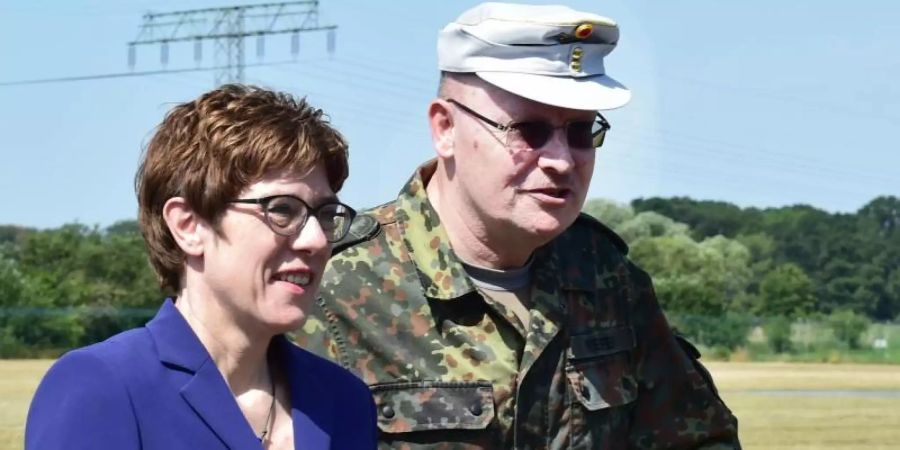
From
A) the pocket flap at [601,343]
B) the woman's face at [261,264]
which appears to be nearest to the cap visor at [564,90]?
the pocket flap at [601,343]

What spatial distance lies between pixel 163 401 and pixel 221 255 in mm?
283

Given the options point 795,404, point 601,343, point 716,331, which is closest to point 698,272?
point 716,331

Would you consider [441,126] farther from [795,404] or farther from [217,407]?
[795,404]

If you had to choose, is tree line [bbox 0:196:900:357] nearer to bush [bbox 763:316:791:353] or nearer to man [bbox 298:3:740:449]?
bush [bbox 763:316:791:353]

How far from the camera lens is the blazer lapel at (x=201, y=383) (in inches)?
119

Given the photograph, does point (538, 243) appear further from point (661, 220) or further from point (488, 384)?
point (661, 220)

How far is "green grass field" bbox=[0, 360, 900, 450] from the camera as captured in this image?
73.0ft

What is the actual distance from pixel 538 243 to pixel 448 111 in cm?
42

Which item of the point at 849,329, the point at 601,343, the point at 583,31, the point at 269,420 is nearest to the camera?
the point at 269,420

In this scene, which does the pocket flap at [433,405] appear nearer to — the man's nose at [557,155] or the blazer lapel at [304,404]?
the man's nose at [557,155]

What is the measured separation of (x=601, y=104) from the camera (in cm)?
402

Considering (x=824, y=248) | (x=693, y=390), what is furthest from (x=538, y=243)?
(x=824, y=248)

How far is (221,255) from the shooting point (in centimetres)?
304

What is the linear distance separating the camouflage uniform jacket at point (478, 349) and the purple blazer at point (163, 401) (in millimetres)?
740
